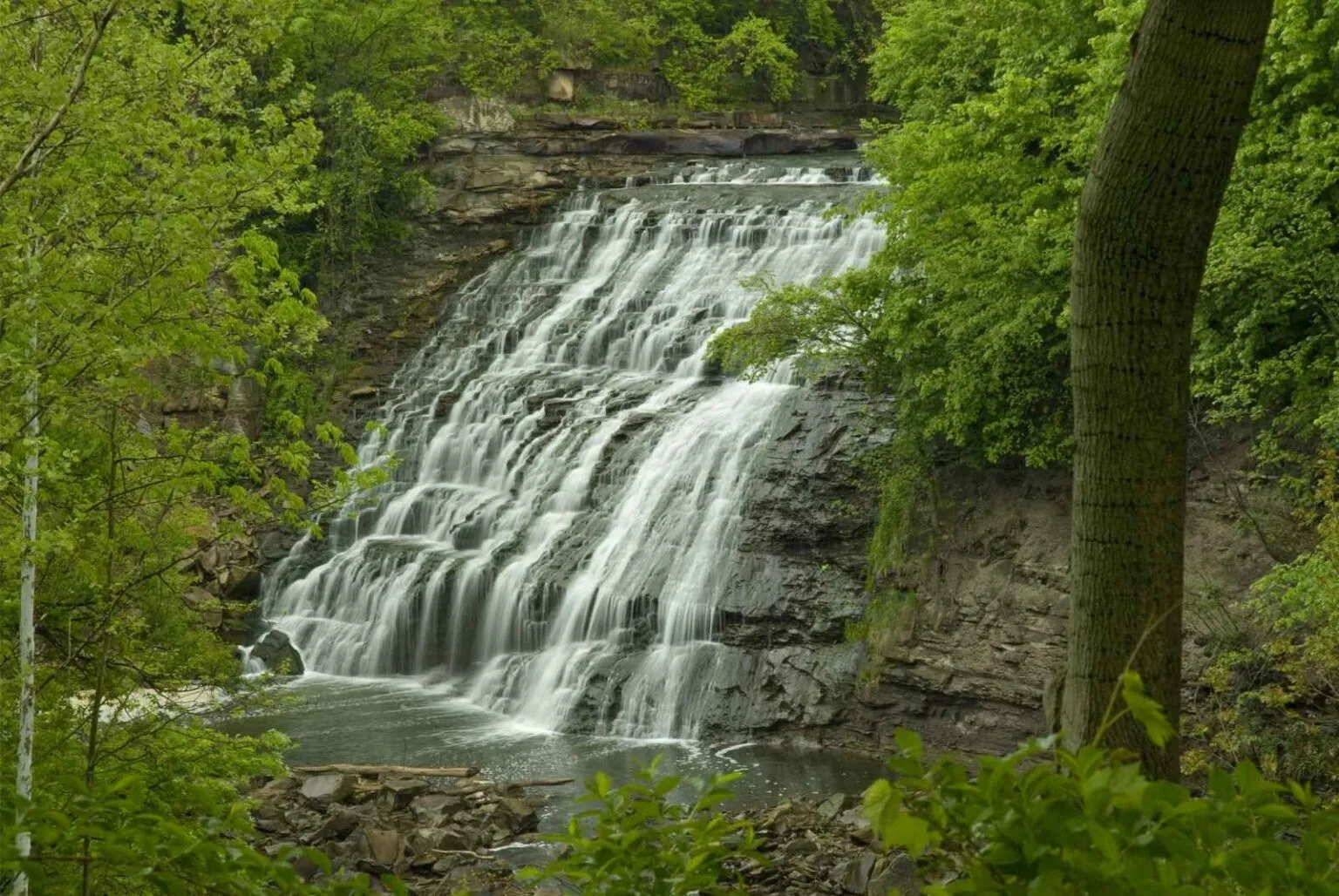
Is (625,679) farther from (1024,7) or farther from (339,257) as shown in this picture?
(339,257)

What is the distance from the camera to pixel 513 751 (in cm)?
1828

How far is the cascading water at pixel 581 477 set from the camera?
2064cm

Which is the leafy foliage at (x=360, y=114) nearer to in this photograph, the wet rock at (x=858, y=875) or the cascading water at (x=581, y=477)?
the cascading water at (x=581, y=477)

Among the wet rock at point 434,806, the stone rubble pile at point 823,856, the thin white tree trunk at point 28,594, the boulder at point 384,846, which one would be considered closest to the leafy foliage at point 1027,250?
the stone rubble pile at point 823,856

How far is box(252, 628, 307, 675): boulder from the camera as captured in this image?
74.3 ft

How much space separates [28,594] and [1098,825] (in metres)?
6.50

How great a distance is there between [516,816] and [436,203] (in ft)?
76.3

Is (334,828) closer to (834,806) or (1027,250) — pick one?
(834,806)

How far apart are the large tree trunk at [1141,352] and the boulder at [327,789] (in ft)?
38.8

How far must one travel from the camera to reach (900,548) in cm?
1970

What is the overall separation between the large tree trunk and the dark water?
1160 centimetres

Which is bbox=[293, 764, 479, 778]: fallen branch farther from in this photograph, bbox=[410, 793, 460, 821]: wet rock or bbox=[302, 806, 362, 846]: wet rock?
bbox=[302, 806, 362, 846]: wet rock

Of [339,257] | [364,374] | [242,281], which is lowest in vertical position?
[242,281]

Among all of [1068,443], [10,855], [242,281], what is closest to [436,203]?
[1068,443]
